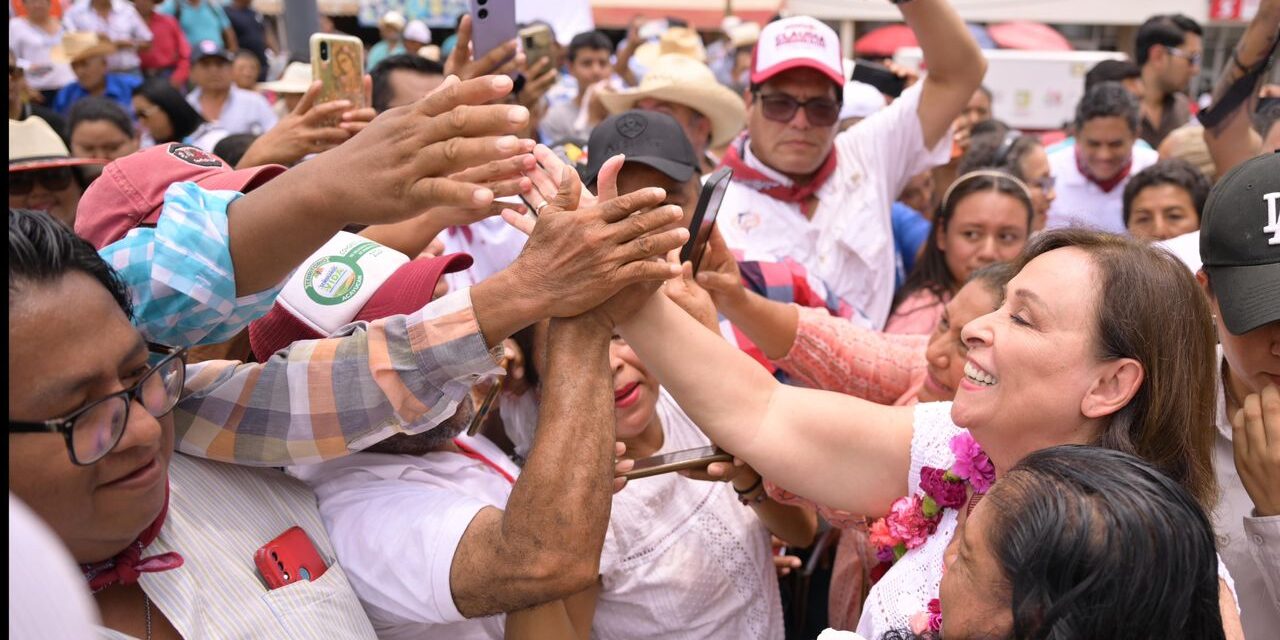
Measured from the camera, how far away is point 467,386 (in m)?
1.85

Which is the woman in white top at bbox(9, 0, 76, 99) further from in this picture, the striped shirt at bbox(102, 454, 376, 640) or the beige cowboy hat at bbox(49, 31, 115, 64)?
the striped shirt at bbox(102, 454, 376, 640)

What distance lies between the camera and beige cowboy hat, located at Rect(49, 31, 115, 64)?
7414 millimetres

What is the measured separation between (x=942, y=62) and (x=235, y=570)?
9.61 ft

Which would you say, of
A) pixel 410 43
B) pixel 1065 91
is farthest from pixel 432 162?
pixel 1065 91

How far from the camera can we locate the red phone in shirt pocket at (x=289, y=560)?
1761mm

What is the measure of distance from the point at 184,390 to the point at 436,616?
0.59m

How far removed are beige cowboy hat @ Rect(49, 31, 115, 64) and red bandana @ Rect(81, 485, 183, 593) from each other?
6.86m

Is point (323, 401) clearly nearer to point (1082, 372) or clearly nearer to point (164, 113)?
point (1082, 372)

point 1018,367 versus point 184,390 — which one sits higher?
point 1018,367

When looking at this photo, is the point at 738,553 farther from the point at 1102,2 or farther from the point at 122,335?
the point at 1102,2

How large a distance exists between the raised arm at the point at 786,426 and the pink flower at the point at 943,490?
0.36ft

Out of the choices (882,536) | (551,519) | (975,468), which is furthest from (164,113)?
(975,468)

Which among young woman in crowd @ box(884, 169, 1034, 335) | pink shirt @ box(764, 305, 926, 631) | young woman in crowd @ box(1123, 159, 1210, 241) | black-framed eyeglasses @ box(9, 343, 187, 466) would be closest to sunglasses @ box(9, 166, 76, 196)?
black-framed eyeglasses @ box(9, 343, 187, 466)

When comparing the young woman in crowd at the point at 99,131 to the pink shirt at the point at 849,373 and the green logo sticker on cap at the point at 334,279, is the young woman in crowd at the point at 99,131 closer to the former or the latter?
the green logo sticker on cap at the point at 334,279
